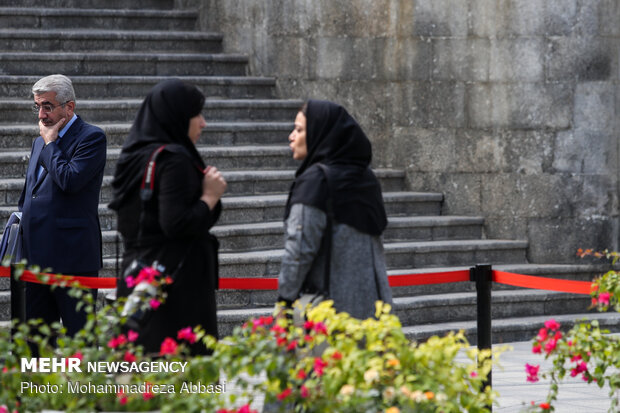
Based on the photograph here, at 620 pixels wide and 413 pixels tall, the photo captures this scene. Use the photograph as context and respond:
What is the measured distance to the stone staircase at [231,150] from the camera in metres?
9.79

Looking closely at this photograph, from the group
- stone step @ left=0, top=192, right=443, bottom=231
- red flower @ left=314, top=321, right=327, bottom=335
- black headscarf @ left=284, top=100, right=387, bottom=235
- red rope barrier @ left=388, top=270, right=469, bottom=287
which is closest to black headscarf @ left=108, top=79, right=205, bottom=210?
black headscarf @ left=284, top=100, right=387, bottom=235

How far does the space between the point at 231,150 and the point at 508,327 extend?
3.11m

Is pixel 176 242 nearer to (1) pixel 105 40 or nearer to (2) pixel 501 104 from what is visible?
(2) pixel 501 104

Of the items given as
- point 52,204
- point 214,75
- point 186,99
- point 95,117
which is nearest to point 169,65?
point 214,75

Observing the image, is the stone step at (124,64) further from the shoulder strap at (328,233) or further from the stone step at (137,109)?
the shoulder strap at (328,233)

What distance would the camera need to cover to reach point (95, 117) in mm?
11242

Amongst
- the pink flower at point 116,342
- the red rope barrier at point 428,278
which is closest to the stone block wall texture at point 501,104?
the red rope barrier at point 428,278

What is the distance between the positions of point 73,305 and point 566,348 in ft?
9.50

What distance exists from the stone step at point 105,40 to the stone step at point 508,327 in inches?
193

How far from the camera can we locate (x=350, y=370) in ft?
13.5

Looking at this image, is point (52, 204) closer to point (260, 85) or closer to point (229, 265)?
point (229, 265)

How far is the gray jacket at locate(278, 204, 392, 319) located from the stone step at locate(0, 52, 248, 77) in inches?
282

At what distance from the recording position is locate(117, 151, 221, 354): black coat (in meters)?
4.91
